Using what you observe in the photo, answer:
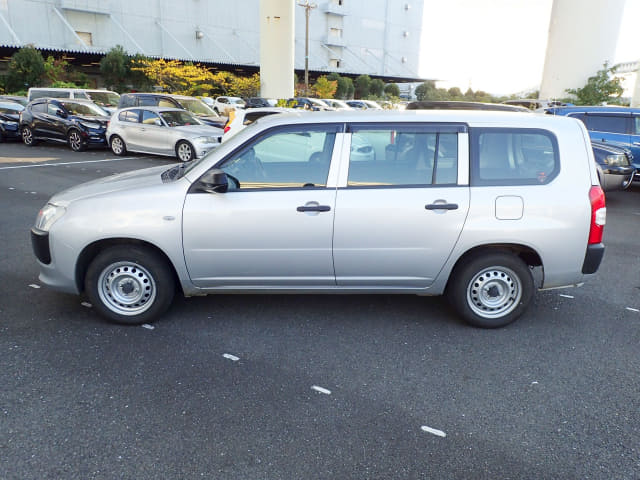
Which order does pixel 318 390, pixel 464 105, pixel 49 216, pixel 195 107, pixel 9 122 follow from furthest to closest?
pixel 9 122, pixel 195 107, pixel 464 105, pixel 49 216, pixel 318 390

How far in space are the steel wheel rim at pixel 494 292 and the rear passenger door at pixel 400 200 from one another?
41 cm

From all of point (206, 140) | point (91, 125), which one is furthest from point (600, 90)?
point (91, 125)

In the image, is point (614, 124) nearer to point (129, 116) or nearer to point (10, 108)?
point (129, 116)

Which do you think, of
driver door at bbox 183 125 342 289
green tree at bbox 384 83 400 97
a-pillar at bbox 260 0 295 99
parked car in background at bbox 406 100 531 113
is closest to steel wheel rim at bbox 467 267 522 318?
driver door at bbox 183 125 342 289

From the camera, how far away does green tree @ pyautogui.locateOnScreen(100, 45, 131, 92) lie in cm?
4341

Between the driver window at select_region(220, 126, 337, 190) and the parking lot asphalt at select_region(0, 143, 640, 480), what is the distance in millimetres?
1244

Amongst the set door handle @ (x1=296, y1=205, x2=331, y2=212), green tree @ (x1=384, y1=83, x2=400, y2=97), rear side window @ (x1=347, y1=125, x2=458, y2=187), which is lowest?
door handle @ (x1=296, y1=205, x2=331, y2=212)

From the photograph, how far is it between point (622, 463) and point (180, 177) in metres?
3.69

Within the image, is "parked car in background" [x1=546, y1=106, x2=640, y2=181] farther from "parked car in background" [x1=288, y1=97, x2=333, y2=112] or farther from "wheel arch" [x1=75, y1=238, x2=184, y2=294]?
"parked car in background" [x1=288, y1=97, x2=333, y2=112]

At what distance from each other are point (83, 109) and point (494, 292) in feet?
55.4

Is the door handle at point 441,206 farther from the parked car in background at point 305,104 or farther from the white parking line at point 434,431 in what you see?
the parked car in background at point 305,104

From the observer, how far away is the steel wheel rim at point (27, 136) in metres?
17.5

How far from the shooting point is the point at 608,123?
11.4 metres

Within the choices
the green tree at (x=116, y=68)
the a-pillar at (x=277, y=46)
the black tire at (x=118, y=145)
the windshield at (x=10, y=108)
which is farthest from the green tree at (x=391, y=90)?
the black tire at (x=118, y=145)
